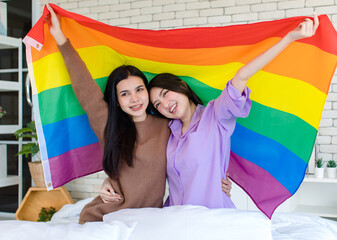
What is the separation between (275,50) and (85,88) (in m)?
0.94

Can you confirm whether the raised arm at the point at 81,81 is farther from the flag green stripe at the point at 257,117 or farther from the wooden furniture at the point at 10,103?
the wooden furniture at the point at 10,103

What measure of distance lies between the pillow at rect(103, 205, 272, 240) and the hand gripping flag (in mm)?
603

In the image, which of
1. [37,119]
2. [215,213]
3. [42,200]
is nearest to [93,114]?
[37,119]

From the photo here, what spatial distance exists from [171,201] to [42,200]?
2.82m

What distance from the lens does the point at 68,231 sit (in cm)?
144

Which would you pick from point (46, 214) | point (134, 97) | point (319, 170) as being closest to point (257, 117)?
point (134, 97)

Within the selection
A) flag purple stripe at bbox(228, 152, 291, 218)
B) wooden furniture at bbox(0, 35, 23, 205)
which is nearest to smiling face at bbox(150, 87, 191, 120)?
flag purple stripe at bbox(228, 152, 291, 218)

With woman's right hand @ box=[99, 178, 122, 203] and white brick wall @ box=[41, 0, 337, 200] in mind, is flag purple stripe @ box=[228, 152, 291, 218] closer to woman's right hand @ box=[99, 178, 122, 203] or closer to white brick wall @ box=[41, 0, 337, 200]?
woman's right hand @ box=[99, 178, 122, 203]

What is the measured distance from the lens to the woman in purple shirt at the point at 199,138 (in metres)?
1.73

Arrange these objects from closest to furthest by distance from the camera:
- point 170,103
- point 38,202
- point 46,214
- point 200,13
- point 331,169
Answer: point 170,103 → point 331,169 → point 200,13 → point 46,214 → point 38,202

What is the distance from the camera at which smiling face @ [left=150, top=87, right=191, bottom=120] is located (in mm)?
1918

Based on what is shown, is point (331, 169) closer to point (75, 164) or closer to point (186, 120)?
point (186, 120)

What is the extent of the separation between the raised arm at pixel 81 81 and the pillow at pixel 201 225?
68 cm

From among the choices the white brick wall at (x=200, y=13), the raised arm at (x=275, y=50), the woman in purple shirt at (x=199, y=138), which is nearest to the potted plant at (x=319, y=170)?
the white brick wall at (x=200, y=13)
